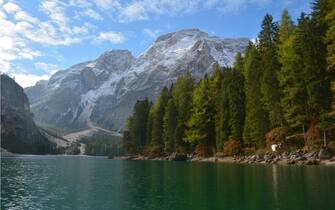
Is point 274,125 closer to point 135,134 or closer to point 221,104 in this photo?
point 221,104

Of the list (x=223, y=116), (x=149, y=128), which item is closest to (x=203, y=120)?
(x=223, y=116)

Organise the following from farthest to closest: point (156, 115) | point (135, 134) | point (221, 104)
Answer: point (135, 134) → point (156, 115) → point (221, 104)

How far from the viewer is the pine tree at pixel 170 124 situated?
378 feet

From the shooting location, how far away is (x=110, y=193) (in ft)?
121

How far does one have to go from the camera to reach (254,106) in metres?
80.6

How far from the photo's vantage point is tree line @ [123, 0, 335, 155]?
62394 millimetres

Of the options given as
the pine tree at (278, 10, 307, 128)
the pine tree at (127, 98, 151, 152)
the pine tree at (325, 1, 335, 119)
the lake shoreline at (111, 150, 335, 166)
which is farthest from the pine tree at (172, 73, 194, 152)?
the pine tree at (325, 1, 335, 119)

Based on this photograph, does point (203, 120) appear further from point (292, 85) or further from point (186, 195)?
point (186, 195)

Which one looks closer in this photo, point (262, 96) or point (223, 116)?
point (262, 96)

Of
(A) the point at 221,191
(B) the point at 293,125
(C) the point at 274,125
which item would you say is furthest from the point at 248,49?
(A) the point at 221,191

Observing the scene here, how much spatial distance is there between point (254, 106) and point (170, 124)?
128 ft

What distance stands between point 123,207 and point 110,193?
7.84m

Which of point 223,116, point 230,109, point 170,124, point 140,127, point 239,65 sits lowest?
point 170,124

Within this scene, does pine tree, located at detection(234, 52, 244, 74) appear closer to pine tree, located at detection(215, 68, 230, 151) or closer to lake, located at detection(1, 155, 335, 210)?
pine tree, located at detection(215, 68, 230, 151)
